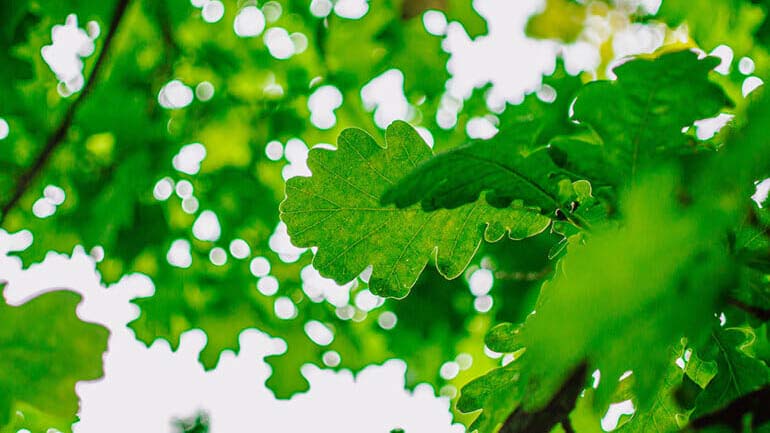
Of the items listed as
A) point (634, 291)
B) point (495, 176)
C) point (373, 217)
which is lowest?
point (373, 217)

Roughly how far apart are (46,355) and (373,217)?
1.56ft

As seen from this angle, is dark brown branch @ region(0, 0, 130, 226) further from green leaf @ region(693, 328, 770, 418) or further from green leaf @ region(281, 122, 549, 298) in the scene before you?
green leaf @ region(693, 328, 770, 418)

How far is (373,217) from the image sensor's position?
90 centimetres

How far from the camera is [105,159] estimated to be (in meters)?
3.03

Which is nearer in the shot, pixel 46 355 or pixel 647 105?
pixel 647 105

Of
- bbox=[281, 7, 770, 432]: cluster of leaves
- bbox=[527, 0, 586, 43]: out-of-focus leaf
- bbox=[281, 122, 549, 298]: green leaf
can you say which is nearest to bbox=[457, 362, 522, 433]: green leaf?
bbox=[281, 7, 770, 432]: cluster of leaves

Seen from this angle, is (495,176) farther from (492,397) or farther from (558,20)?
(558,20)

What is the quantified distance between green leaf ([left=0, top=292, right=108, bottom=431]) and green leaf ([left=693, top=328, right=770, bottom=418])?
801 mm

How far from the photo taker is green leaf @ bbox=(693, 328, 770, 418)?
811 mm

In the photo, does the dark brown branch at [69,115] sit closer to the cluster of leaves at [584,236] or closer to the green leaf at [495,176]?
the cluster of leaves at [584,236]

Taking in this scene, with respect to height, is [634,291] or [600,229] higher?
[634,291]

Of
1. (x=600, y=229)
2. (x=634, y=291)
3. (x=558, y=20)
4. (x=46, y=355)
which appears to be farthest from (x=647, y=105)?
(x=558, y=20)

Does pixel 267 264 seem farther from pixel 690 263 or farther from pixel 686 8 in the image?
pixel 690 263

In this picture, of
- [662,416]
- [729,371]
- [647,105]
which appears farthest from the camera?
[662,416]
